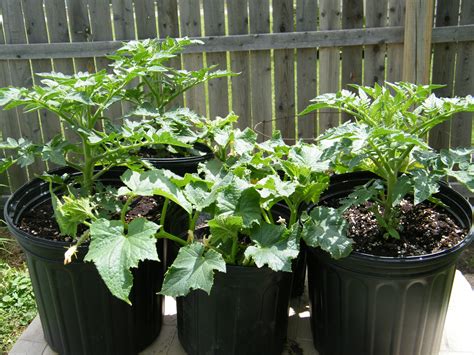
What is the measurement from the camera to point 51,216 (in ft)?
6.74

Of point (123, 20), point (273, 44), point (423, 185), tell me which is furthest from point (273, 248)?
point (123, 20)

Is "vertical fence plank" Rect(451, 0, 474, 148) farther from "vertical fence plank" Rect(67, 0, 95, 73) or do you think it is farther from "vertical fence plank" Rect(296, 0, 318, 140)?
"vertical fence plank" Rect(67, 0, 95, 73)

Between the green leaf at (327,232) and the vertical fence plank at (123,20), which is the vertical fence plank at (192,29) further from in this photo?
the green leaf at (327,232)

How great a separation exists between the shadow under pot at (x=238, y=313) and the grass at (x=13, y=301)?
4.40ft

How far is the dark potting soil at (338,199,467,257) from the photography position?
1766 millimetres

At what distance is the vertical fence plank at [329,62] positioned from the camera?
11.2ft

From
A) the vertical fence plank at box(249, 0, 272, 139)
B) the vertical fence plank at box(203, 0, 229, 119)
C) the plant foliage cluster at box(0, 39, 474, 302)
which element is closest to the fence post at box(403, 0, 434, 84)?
the vertical fence plank at box(249, 0, 272, 139)

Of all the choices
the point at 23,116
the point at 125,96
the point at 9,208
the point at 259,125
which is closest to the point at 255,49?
the point at 259,125

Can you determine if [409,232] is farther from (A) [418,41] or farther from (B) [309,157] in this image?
A: (A) [418,41]

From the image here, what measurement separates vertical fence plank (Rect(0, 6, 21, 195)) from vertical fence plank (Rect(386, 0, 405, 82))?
2.66 meters

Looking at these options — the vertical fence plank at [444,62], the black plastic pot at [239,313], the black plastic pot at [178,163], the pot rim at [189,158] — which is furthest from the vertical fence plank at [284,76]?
the black plastic pot at [239,313]

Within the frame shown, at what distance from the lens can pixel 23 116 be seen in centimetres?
386

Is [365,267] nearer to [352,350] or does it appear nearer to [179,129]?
[352,350]

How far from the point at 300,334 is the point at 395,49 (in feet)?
7.00
